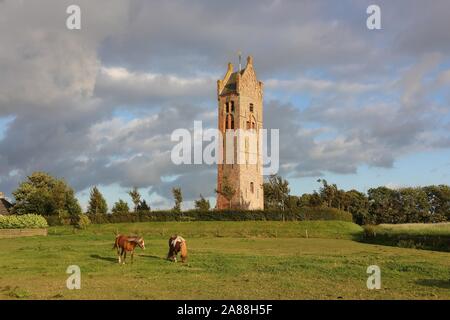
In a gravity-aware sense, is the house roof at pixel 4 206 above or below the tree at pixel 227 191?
below

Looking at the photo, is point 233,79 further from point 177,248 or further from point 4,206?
point 177,248

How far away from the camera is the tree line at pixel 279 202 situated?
7625 centimetres

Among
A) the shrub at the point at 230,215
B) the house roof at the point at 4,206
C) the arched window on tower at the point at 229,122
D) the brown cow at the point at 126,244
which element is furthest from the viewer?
the arched window on tower at the point at 229,122

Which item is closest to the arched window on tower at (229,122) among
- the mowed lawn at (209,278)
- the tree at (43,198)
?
the tree at (43,198)

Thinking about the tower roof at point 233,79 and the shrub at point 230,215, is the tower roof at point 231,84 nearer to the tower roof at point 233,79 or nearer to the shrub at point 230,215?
the tower roof at point 233,79

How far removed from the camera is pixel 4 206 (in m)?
88.2

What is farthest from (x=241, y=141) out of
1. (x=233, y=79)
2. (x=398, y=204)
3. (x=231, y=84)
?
(x=398, y=204)

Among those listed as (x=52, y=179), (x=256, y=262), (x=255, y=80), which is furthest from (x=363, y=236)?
(x=52, y=179)

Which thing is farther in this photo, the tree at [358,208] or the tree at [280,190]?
the tree at [358,208]

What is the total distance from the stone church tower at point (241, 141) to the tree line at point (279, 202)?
2766 millimetres

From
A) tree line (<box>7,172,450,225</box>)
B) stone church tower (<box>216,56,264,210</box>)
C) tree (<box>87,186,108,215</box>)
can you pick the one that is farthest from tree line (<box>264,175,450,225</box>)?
tree (<box>87,186,108,215</box>)

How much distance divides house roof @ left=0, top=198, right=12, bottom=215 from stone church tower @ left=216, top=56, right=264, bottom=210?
36.5 m

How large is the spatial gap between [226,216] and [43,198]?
32673mm

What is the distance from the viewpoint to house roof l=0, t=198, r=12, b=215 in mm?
84637
